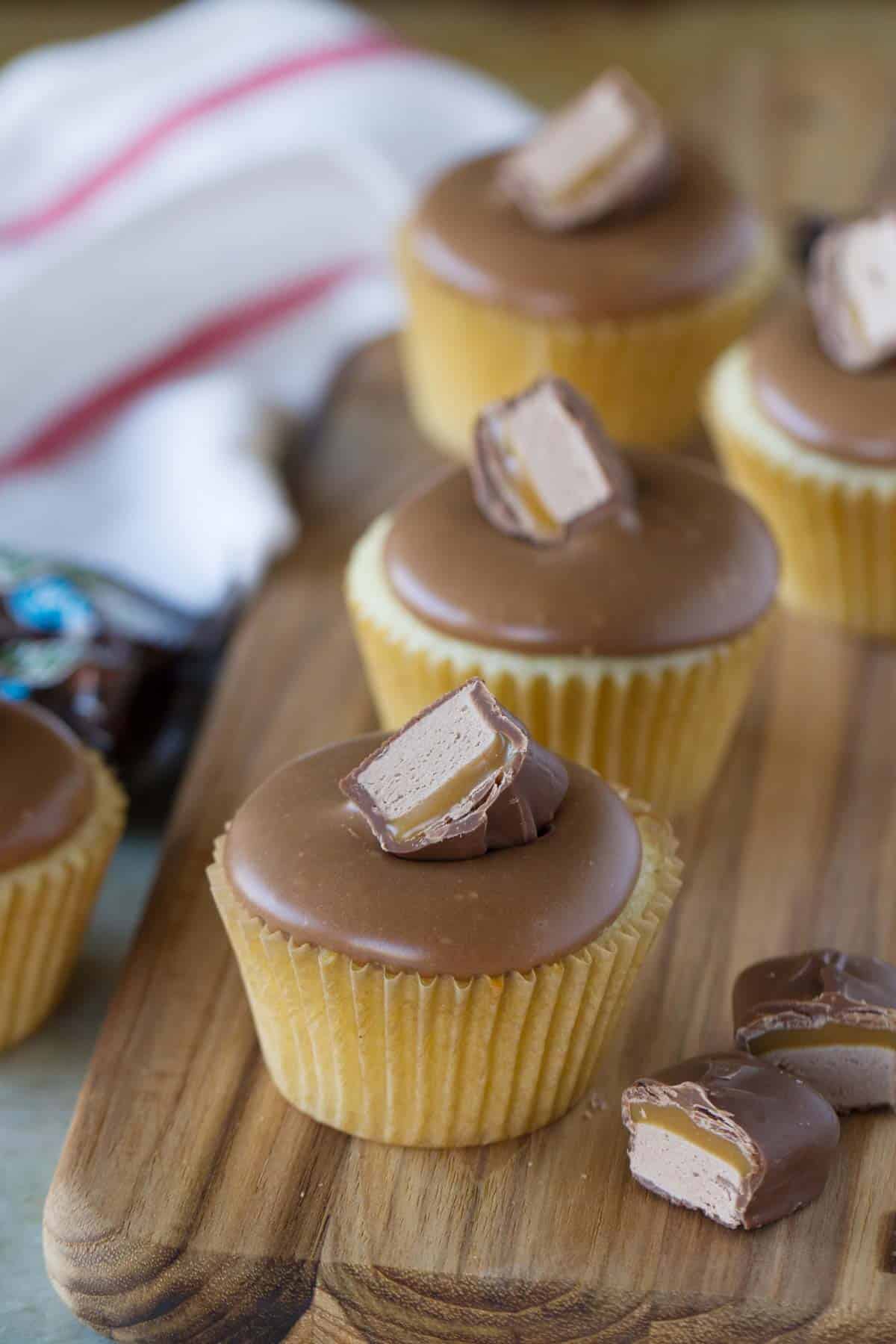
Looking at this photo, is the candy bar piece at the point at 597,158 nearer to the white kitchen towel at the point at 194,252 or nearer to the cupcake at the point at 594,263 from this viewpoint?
the cupcake at the point at 594,263

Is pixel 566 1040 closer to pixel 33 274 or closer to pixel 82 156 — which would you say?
pixel 33 274

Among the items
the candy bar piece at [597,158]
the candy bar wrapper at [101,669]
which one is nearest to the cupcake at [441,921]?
the candy bar wrapper at [101,669]

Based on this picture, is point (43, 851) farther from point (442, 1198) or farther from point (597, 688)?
point (597, 688)

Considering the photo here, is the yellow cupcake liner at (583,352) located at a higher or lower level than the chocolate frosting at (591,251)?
lower

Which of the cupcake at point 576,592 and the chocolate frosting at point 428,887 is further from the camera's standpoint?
the cupcake at point 576,592

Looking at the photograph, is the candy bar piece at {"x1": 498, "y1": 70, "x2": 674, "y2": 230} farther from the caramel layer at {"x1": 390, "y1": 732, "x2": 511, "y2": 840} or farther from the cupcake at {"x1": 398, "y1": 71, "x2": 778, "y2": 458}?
the caramel layer at {"x1": 390, "y1": 732, "x2": 511, "y2": 840}

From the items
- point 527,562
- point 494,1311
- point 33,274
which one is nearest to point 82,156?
point 33,274

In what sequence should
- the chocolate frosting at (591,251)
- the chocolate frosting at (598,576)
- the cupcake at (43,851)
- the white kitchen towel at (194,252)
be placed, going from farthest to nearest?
the white kitchen towel at (194,252)
the chocolate frosting at (591,251)
the chocolate frosting at (598,576)
the cupcake at (43,851)
